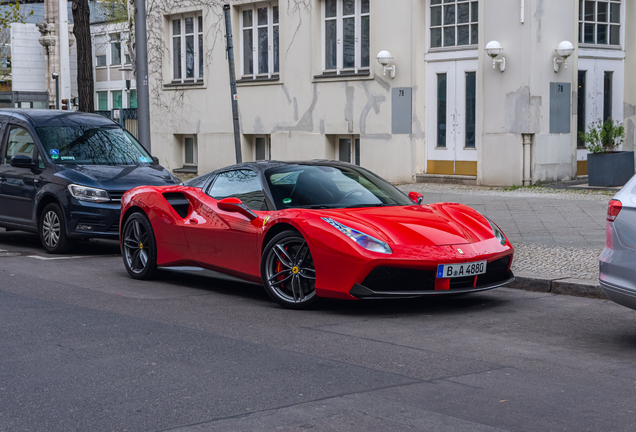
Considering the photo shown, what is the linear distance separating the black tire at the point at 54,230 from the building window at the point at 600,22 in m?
13.3

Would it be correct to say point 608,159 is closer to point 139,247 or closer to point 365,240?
point 139,247

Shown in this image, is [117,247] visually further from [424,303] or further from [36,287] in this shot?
[424,303]

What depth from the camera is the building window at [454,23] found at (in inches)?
Answer: 779

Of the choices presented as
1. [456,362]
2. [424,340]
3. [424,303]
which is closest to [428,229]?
[424,303]

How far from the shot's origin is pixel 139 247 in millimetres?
9273

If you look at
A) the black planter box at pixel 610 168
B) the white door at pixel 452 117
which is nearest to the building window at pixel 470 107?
the white door at pixel 452 117

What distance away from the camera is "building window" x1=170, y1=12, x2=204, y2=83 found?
26.0 m

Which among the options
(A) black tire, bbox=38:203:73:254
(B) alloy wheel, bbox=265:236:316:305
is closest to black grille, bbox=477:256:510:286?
(B) alloy wheel, bbox=265:236:316:305

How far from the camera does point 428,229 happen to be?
23.9 ft

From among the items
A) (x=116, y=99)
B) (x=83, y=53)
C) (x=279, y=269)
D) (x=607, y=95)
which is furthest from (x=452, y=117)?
(x=116, y=99)

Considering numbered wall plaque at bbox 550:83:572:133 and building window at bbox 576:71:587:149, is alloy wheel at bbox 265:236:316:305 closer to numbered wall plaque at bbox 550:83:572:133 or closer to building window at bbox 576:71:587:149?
Result: numbered wall plaque at bbox 550:83:572:133

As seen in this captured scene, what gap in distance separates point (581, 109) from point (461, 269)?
46.2ft

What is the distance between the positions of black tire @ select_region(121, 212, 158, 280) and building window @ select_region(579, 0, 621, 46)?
45.1 feet

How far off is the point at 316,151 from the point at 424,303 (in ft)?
50.4
